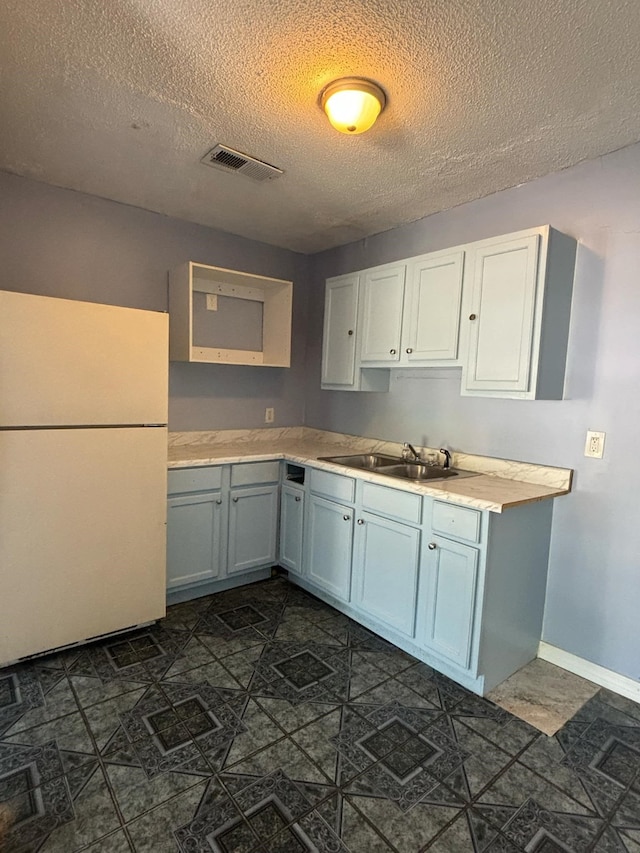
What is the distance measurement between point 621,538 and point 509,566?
52cm

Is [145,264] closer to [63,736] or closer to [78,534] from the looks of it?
[78,534]

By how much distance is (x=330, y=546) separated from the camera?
2762mm

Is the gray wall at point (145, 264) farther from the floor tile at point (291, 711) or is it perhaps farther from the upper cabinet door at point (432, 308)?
the floor tile at point (291, 711)

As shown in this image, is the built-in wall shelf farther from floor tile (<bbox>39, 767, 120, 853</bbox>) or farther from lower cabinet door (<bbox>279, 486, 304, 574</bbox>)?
floor tile (<bbox>39, 767, 120, 853</bbox>)

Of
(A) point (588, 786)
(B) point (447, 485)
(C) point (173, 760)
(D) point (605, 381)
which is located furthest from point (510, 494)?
(C) point (173, 760)

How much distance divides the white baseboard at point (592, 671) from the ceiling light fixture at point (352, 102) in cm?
253

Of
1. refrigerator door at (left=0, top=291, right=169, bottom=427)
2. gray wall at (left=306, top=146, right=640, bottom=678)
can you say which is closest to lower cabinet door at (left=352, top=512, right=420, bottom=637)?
gray wall at (left=306, top=146, right=640, bottom=678)

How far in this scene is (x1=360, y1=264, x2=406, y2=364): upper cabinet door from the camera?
2.78 m

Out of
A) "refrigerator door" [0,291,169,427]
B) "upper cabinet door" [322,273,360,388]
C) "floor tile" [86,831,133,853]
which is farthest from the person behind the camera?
"upper cabinet door" [322,273,360,388]

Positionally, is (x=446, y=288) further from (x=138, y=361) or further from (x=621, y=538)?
(x=138, y=361)

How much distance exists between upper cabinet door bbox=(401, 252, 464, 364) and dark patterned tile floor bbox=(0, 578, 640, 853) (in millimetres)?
1619

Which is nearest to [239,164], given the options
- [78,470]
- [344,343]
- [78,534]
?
[344,343]

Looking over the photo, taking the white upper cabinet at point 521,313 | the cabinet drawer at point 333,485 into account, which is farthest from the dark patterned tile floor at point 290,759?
the white upper cabinet at point 521,313

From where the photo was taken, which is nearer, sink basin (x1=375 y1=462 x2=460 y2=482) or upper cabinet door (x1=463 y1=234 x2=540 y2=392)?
upper cabinet door (x1=463 y1=234 x2=540 y2=392)
